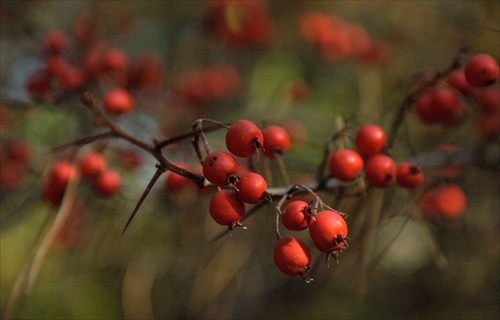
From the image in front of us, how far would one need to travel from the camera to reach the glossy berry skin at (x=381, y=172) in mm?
1406

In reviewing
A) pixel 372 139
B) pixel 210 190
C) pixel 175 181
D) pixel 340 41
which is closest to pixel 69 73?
pixel 175 181

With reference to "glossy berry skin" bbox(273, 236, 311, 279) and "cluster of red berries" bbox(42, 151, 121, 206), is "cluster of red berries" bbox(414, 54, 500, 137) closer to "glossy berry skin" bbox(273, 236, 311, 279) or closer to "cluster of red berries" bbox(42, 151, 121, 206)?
"glossy berry skin" bbox(273, 236, 311, 279)

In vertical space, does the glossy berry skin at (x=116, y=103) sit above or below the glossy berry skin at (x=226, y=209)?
below

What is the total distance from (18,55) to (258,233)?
2.52 metres

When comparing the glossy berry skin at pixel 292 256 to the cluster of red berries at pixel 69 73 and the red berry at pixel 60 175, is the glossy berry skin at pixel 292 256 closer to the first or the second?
the red berry at pixel 60 175

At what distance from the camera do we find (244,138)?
1.11m

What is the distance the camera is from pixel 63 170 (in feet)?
7.29

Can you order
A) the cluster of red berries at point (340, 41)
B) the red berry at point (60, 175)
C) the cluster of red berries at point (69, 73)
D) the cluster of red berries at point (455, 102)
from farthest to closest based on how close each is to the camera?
the cluster of red berries at point (340, 41), the cluster of red berries at point (69, 73), the red berry at point (60, 175), the cluster of red berries at point (455, 102)

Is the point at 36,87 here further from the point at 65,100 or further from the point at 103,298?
the point at 103,298

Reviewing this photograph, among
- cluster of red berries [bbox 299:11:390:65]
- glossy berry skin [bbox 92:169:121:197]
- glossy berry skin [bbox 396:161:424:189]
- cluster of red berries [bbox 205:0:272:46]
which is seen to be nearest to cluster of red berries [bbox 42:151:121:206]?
glossy berry skin [bbox 92:169:121:197]

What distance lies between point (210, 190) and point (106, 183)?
0.49 metres

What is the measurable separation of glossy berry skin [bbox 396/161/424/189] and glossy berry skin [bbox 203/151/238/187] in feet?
2.03

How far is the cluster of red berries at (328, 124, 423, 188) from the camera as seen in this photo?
1386 mm

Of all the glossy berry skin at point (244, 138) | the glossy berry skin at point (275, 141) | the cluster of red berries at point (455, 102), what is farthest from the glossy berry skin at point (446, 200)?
the glossy berry skin at point (244, 138)
